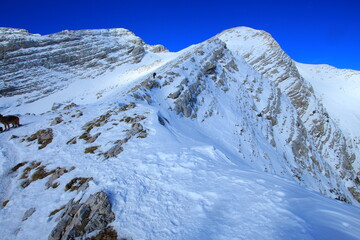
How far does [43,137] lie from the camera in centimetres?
1488

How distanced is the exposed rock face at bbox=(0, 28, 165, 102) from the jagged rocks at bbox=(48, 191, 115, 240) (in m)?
58.7

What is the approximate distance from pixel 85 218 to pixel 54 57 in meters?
76.8

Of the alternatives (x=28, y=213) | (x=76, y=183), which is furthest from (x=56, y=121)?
(x=28, y=213)

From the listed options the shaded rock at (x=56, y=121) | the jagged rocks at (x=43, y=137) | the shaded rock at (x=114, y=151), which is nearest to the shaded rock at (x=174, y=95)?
the shaded rock at (x=56, y=121)

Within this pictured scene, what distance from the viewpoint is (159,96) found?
971 inches

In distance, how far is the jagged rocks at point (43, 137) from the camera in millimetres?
14107

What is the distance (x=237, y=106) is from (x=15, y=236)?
30.8 metres

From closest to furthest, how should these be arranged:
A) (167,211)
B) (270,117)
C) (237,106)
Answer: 1. (167,211)
2. (237,106)
3. (270,117)

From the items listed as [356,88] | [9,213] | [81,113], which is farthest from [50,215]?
[356,88]

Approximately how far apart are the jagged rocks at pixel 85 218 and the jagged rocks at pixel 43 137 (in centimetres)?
919

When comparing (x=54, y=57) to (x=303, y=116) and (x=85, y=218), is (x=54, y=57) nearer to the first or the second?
(x=85, y=218)

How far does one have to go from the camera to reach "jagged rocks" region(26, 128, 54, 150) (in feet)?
46.3

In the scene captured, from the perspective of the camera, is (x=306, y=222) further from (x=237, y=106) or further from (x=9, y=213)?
(x=237, y=106)

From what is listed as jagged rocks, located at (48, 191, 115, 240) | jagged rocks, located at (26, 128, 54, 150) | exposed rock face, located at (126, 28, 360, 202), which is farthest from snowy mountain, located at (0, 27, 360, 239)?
exposed rock face, located at (126, 28, 360, 202)
